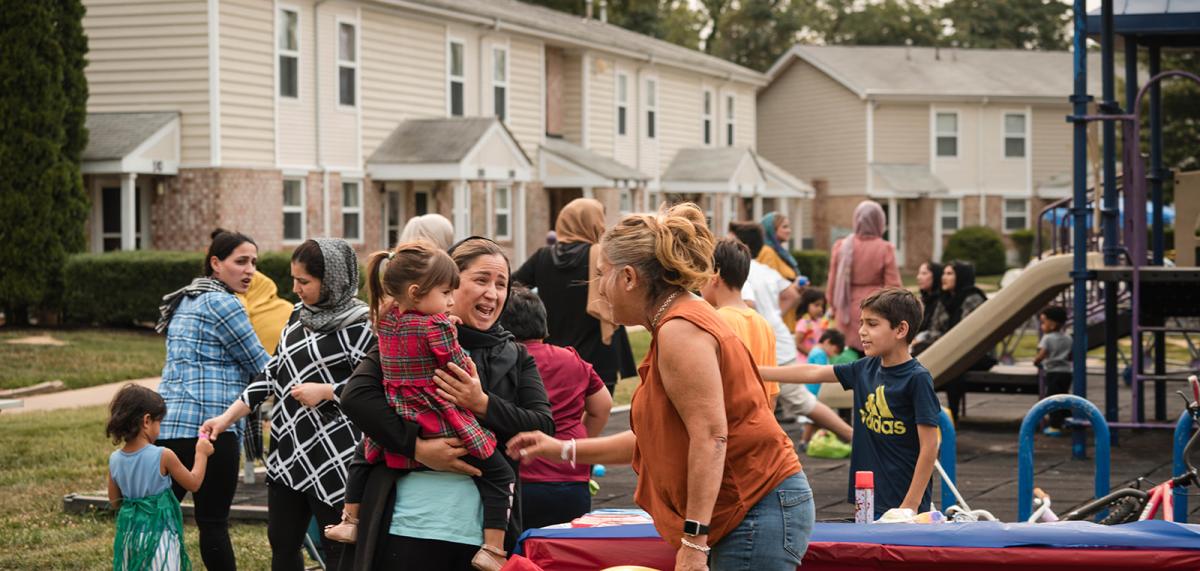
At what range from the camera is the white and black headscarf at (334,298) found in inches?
237

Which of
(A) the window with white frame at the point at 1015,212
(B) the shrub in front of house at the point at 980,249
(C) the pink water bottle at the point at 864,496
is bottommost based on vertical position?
(C) the pink water bottle at the point at 864,496

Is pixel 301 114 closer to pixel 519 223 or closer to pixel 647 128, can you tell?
pixel 519 223

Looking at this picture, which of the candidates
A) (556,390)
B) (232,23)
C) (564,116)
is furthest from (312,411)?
(564,116)

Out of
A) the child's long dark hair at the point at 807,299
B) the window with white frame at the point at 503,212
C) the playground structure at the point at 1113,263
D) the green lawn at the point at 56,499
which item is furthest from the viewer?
the window with white frame at the point at 503,212

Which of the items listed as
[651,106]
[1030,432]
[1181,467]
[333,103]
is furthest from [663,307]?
[651,106]

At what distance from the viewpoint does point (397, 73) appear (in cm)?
2984

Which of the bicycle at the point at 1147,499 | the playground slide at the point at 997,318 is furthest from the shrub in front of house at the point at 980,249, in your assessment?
the bicycle at the point at 1147,499

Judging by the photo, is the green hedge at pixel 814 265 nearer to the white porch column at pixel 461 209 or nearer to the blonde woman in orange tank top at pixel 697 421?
the white porch column at pixel 461 209

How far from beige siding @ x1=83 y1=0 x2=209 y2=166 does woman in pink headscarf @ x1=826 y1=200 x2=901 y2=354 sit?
15.1 meters

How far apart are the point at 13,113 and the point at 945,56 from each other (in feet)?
123

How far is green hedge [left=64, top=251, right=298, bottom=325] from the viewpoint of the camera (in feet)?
73.3

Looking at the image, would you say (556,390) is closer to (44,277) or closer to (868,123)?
(44,277)

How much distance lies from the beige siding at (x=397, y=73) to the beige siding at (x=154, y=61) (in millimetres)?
4226

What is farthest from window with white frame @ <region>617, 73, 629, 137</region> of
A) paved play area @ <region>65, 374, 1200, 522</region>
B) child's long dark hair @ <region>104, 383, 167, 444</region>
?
child's long dark hair @ <region>104, 383, 167, 444</region>
